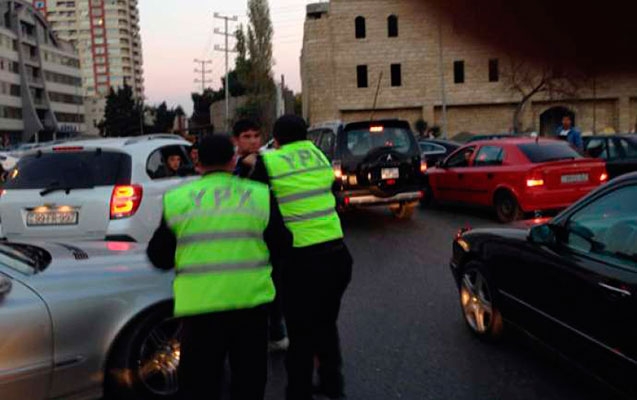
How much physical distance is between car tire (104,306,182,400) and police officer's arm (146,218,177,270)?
86 cm

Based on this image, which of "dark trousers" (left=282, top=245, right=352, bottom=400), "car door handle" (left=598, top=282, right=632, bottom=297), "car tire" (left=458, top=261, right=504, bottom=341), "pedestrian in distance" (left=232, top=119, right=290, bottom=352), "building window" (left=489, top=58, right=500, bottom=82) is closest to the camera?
"building window" (left=489, top=58, right=500, bottom=82)

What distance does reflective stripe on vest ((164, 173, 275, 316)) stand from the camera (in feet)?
9.03

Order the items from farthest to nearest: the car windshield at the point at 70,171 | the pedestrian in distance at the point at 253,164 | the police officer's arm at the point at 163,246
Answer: the car windshield at the point at 70,171
the pedestrian in distance at the point at 253,164
the police officer's arm at the point at 163,246

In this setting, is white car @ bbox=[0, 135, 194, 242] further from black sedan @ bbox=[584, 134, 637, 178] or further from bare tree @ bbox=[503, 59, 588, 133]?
black sedan @ bbox=[584, 134, 637, 178]

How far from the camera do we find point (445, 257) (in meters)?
8.02

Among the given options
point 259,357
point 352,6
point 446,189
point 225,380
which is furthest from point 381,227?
point 352,6

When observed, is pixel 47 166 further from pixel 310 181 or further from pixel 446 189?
pixel 446 189

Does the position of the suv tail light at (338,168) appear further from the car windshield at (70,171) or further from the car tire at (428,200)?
the car windshield at (70,171)

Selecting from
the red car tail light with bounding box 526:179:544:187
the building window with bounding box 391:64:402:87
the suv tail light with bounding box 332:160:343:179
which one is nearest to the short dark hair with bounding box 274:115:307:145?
the building window with bounding box 391:64:402:87

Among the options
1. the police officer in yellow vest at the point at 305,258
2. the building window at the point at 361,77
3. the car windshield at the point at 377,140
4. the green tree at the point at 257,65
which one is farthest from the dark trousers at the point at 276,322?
the green tree at the point at 257,65

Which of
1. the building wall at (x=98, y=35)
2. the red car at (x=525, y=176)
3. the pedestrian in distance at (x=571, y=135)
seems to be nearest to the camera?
the red car at (x=525, y=176)

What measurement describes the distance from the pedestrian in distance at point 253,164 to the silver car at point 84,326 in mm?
869

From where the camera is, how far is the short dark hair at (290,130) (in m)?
3.66

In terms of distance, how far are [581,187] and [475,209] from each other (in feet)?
10.2
